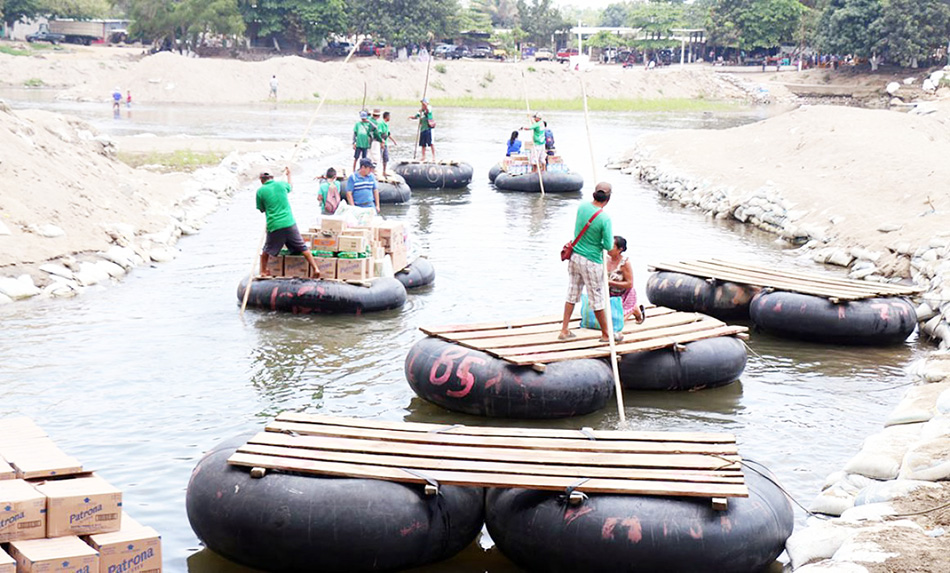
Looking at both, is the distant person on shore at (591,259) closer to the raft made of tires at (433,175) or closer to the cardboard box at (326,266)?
the cardboard box at (326,266)

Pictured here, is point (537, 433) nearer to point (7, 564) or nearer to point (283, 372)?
point (7, 564)

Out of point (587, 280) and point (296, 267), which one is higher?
point (587, 280)

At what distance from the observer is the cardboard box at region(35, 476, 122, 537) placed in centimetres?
720

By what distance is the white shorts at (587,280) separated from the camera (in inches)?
497

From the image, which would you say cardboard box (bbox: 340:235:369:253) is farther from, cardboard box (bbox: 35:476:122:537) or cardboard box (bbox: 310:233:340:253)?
cardboard box (bbox: 35:476:122:537)

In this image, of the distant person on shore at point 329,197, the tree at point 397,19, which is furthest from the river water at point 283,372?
the tree at point 397,19

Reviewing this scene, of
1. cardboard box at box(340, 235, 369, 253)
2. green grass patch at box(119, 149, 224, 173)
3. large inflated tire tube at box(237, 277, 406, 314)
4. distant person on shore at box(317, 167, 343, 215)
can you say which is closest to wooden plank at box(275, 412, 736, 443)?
large inflated tire tube at box(237, 277, 406, 314)

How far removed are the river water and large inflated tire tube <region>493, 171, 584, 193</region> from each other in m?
7.62

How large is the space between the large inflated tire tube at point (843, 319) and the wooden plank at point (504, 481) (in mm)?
7618

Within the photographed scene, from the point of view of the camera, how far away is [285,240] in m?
16.5

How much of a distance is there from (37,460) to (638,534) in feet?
14.4

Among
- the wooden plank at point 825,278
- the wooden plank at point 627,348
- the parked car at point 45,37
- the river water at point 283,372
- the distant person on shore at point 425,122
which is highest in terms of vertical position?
the parked car at point 45,37

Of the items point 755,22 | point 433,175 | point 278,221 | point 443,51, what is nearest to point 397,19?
point 443,51

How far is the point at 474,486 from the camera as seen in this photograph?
8.41 m
